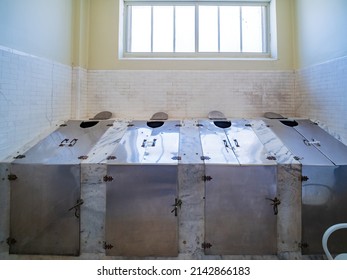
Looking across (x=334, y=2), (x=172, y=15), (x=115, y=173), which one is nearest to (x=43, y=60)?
(x=115, y=173)

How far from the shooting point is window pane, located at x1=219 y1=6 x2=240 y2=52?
10.5ft

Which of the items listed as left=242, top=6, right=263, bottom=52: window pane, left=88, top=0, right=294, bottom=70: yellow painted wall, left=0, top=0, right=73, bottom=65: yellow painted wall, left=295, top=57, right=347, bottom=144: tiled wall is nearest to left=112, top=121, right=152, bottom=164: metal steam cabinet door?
left=88, top=0, right=294, bottom=70: yellow painted wall

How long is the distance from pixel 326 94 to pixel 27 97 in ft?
10.6

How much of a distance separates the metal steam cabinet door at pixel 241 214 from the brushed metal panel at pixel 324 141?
663mm

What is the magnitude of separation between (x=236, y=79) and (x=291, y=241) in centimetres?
210

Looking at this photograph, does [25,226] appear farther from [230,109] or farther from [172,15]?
[172,15]

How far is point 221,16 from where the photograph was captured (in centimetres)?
325

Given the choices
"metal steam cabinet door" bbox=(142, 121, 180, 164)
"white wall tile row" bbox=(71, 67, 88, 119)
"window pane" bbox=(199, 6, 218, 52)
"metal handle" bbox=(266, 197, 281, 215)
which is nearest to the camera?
"metal handle" bbox=(266, 197, 281, 215)

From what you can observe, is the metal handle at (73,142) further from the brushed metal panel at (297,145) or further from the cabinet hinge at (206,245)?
the brushed metal panel at (297,145)

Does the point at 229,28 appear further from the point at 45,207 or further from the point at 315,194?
the point at 45,207

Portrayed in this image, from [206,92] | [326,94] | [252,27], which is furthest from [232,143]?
[252,27]

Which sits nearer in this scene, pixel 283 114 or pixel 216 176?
pixel 216 176

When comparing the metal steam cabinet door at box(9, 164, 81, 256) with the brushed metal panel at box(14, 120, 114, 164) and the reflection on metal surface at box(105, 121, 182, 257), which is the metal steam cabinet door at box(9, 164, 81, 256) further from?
the reflection on metal surface at box(105, 121, 182, 257)

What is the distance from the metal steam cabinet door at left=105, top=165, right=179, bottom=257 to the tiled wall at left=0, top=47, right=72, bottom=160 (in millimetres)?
1079
